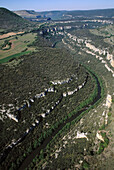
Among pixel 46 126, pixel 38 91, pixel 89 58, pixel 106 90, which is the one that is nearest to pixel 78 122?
pixel 46 126

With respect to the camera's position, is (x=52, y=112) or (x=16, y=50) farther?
(x=16, y=50)

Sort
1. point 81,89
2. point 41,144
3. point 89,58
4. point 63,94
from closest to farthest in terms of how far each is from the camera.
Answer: point 41,144 < point 63,94 < point 81,89 < point 89,58

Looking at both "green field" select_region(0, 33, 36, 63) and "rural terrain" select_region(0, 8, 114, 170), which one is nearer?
"rural terrain" select_region(0, 8, 114, 170)

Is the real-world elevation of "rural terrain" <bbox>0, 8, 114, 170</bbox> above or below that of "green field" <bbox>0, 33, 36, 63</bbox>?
below

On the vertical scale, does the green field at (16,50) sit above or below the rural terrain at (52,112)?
above

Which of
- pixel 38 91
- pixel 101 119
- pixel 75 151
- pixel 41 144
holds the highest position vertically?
pixel 38 91

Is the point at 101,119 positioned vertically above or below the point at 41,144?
above

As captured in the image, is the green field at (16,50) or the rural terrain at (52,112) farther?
the green field at (16,50)

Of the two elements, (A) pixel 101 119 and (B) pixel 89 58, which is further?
(B) pixel 89 58

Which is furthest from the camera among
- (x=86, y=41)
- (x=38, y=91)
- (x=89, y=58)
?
(x=86, y=41)

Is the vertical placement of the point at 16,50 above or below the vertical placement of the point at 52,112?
above

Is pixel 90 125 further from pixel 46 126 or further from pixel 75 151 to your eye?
pixel 46 126
